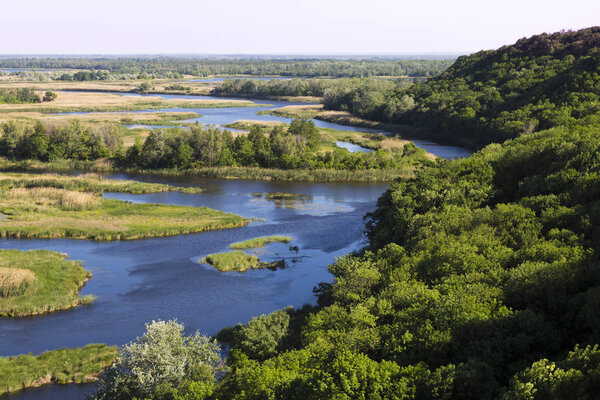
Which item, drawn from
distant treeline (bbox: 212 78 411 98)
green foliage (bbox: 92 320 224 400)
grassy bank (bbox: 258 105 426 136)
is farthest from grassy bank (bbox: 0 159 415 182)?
distant treeline (bbox: 212 78 411 98)

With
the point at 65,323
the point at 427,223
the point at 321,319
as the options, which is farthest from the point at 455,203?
the point at 65,323

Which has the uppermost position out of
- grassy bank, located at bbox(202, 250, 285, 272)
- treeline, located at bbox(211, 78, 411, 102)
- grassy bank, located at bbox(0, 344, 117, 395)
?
treeline, located at bbox(211, 78, 411, 102)

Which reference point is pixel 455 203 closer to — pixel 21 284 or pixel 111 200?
pixel 21 284

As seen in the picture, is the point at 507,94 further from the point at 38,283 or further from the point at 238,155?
the point at 38,283

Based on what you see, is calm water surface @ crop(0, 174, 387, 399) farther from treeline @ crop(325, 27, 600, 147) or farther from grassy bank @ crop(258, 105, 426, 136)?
grassy bank @ crop(258, 105, 426, 136)

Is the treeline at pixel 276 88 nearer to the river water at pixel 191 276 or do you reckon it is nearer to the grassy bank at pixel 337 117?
the grassy bank at pixel 337 117

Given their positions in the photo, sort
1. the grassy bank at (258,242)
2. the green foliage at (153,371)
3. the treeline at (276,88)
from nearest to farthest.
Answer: the green foliage at (153,371), the grassy bank at (258,242), the treeline at (276,88)

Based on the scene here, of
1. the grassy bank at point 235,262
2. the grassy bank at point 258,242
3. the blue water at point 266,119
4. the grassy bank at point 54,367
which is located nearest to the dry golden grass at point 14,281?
the grassy bank at point 54,367
